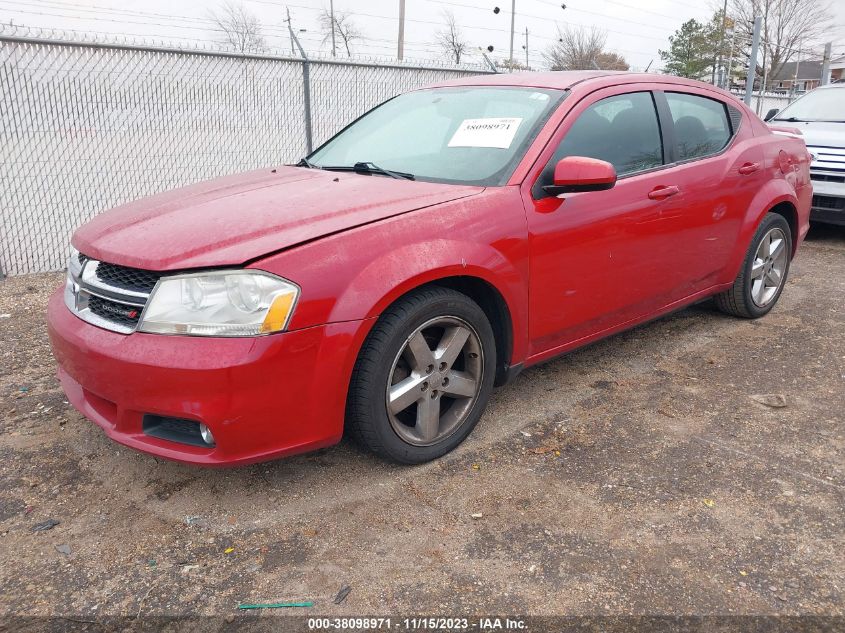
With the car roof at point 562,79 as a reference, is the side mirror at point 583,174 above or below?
below

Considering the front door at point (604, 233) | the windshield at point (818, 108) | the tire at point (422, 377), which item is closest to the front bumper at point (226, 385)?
the tire at point (422, 377)

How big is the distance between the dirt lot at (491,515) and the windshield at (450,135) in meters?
1.22

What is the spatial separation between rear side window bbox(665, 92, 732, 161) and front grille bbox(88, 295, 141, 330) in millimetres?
2952

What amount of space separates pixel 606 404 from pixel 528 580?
1486 millimetres

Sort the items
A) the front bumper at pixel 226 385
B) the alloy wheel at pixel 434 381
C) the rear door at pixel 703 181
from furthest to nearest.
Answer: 1. the rear door at pixel 703 181
2. the alloy wheel at pixel 434 381
3. the front bumper at pixel 226 385

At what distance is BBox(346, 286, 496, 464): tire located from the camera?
2.58 meters

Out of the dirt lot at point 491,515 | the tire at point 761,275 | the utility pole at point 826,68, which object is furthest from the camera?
the utility pole at point 826,68

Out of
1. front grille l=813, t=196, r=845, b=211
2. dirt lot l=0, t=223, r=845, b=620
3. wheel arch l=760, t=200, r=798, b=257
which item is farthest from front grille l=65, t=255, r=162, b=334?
front grille l=813, t=196, r=845, b=211

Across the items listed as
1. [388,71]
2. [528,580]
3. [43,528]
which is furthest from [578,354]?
[388,71]

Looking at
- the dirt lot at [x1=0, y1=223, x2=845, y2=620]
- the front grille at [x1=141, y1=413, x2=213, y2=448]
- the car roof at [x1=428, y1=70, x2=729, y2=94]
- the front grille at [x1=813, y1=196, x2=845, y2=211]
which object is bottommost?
the dirt lot at [x1=0, y1=223, x2=845, y2=620]

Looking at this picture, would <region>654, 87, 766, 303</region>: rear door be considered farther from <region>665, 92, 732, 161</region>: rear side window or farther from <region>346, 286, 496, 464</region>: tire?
<region>346, 286, 496, 464</region>: tire

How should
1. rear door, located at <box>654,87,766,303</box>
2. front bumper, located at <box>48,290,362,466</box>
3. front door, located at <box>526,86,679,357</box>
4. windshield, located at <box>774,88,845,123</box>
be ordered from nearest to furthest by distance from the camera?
front bumper, located at <box>48,290,362,466</box> < front door, located at <box>526,86,679,357</box> < rear door, located at <box>654,87,766,303</box> < windshield, located at <box>774,88,845,123</box>

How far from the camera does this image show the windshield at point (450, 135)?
10.4ft

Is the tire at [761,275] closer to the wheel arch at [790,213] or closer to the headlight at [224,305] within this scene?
the wheel arch at [790,213]
